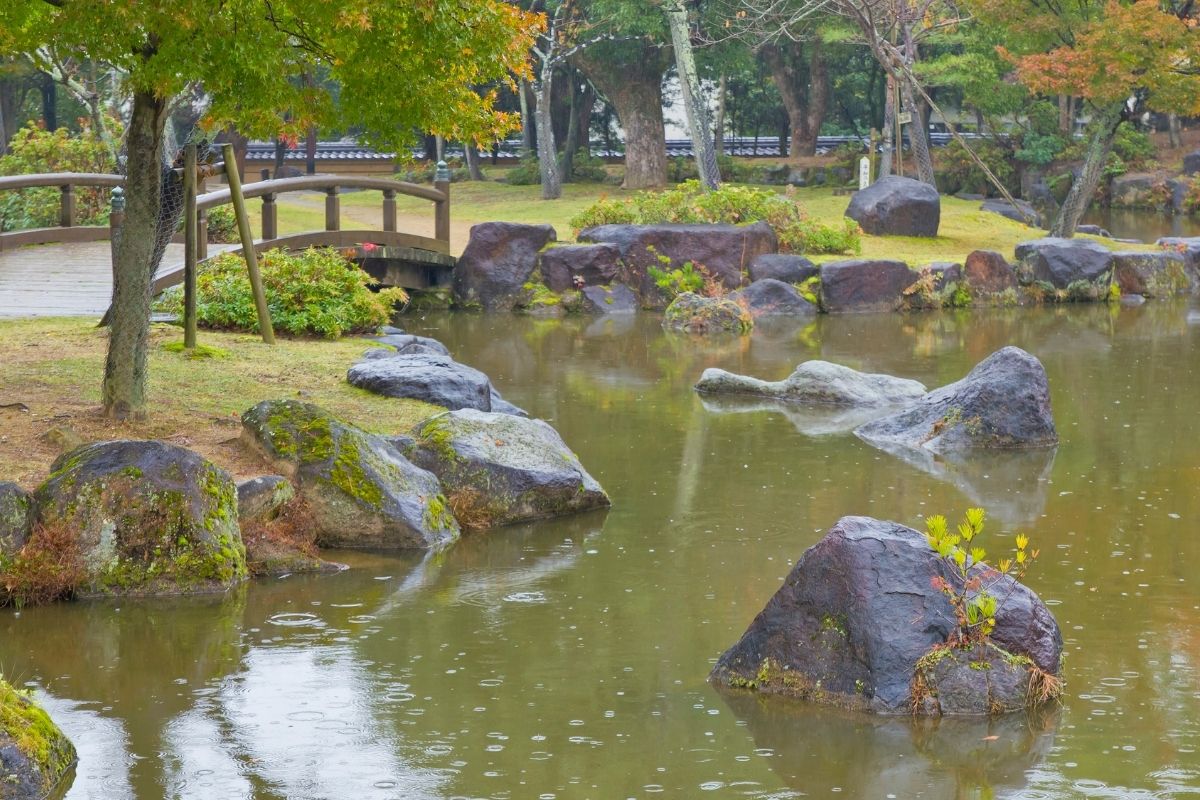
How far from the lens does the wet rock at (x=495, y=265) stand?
24031 mm

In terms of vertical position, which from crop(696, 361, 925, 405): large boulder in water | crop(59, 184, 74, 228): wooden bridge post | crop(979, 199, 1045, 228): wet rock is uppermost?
crop(59, 184, 74, 228): wooden bridge post

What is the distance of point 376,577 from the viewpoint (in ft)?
32.0

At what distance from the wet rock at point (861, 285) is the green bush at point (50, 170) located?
11.4 m

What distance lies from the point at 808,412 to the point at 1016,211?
20.1m

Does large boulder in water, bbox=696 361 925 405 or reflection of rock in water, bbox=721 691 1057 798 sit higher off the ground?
large boulder in water, bbox=696 361 925 405

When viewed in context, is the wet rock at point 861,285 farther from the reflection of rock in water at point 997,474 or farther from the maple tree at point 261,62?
the maple tree at point 261,62

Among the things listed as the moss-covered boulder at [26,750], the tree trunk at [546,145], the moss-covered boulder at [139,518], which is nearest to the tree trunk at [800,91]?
the tree trunk at [546,145]

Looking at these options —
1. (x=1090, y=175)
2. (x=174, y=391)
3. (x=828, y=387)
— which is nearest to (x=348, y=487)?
(x=174, y=391)

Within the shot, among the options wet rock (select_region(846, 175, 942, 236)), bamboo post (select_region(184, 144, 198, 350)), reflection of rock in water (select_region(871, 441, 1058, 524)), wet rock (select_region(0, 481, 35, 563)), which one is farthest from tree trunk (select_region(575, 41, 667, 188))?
wet rock (select_region(0, 481, 35, 563))

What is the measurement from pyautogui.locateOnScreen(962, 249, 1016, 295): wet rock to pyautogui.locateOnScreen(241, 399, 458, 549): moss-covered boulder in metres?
16.1

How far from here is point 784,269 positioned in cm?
2425

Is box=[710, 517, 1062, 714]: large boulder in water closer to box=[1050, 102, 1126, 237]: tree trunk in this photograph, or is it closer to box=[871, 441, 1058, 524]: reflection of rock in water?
box=[871, 441, 1058, 524]: reflection of rock in water

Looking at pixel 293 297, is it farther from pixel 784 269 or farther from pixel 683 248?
pixel 784 269

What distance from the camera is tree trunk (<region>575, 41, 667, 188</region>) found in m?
37.2
